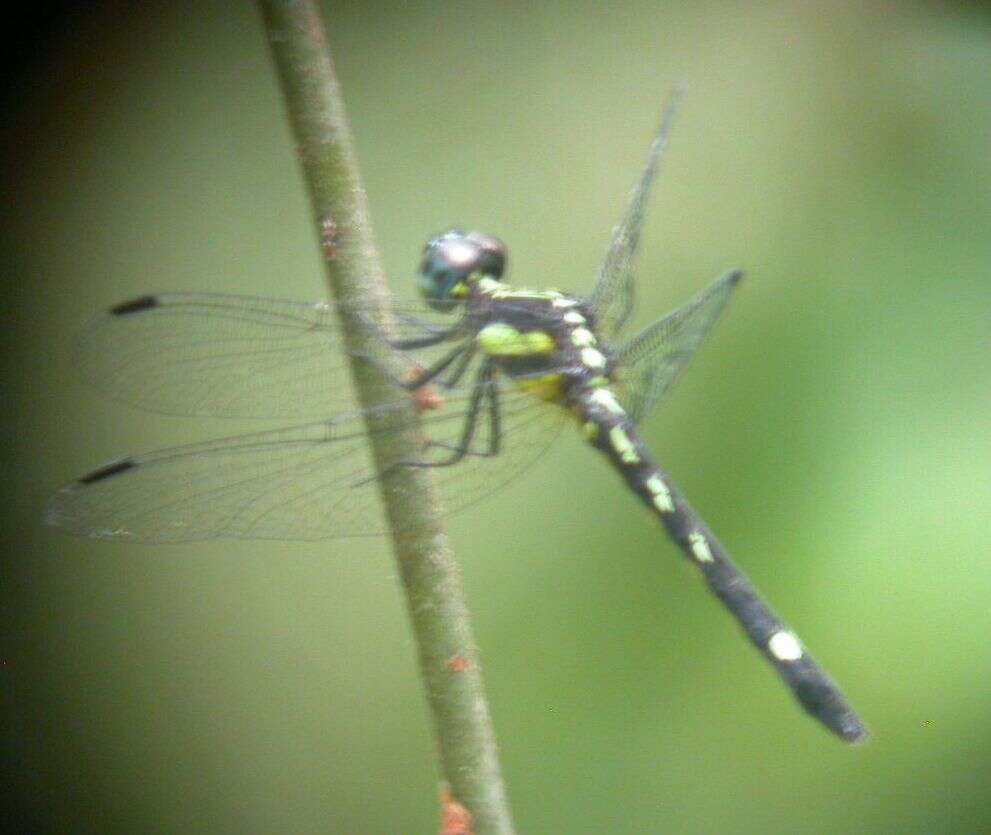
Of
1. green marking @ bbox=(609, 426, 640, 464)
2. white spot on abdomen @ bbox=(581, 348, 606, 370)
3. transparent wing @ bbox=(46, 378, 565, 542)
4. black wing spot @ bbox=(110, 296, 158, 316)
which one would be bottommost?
green marking @ bbox=(609, 426, 640, 464)

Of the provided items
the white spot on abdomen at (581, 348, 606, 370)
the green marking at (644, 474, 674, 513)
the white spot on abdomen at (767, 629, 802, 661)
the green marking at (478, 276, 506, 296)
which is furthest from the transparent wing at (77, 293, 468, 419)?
the white spot on abdomen at (767, 629, 802, 661)

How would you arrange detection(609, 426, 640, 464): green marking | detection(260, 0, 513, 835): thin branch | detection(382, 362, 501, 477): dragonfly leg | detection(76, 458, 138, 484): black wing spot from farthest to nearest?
detection(609, 426, 640, 464): green marking < detection(382, 362, 501, 477): dragonfly leg < detection(76, 458, 138, 484): black wing spot < detection(260, 0, 513, 835): thin branch

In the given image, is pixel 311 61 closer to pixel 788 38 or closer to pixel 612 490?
pixel 612 490

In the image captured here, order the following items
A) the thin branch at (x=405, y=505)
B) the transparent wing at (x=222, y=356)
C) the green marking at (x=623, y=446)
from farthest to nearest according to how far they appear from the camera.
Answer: the green marking at (x=623, y=446) → the transparent wing at (x=222, y=356) → the thin branch at (x=405, y=505)

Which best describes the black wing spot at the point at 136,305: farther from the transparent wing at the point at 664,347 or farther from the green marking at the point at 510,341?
the transparent wing at the point at 664,347

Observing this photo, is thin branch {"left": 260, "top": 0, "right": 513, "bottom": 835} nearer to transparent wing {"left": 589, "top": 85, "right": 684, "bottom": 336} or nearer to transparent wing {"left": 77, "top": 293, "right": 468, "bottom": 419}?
transparent wing {"left": 77, "top": 293, "right": 468, "bottom": 419}

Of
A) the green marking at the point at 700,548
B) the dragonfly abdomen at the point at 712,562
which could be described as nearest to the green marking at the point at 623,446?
the dragonfly abdomen at the point at 712,562

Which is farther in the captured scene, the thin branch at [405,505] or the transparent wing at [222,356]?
the transparent wing at [222,356]
